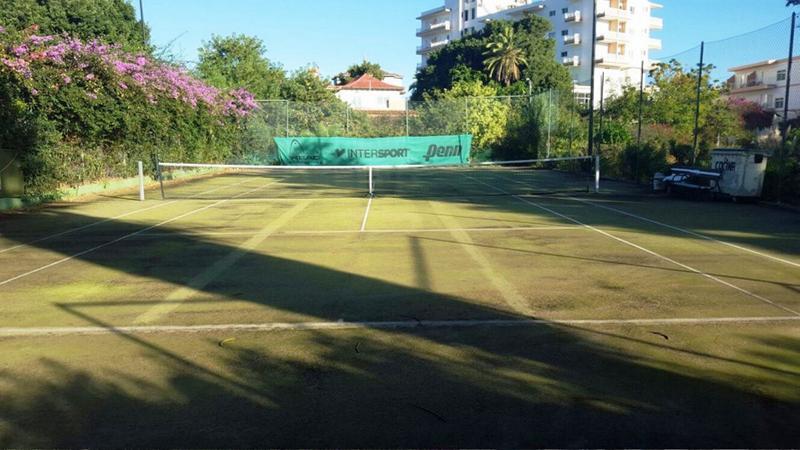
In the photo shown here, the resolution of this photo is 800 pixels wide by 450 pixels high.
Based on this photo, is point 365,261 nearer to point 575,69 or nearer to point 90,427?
point 90,427

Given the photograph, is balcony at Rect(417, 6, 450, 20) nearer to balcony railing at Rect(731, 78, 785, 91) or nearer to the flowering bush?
balcony railing at Rect(731, 78, 785, 91)

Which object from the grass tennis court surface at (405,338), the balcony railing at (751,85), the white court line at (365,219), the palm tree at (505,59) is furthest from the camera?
the palm tree at (505,59)

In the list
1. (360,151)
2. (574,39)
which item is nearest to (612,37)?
(574,39)

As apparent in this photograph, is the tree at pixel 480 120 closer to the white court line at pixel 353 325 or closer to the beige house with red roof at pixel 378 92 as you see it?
the white court line at pixel 353 325

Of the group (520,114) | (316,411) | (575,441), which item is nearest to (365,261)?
(316,411)

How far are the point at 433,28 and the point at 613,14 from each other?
36771 mm

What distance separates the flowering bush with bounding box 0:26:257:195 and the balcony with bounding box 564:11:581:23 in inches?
2756

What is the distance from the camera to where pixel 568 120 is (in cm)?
3341

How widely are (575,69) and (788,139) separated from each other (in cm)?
→ 7192

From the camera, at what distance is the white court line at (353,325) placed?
6.19 meters

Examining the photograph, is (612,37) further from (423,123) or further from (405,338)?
(405,338)

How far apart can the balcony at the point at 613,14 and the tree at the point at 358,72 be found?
38.3 metres

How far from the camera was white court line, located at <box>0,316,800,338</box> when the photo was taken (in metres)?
6.19

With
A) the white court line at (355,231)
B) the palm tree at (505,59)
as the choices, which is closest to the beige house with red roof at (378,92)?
the palm tree at (505,59)
